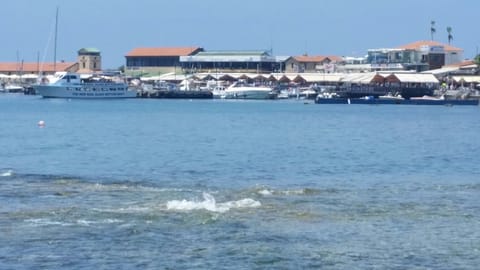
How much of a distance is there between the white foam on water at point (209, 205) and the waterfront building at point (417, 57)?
15142 cm

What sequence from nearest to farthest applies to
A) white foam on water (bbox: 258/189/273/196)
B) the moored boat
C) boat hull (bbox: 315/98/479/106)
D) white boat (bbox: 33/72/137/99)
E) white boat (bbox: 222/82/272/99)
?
white foam on water (bbox: 258/189/273/196)
boat hull (bbox: 315/98/479/106)
the moored boat
white boat (bbox: 33/72/137/99)
white boat (bbox: 222/82/272/99)

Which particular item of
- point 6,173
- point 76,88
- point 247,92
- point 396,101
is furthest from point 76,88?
point 6,173

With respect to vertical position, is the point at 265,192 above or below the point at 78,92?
below

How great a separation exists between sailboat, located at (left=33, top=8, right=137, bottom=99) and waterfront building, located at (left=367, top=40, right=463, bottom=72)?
46.8 metres

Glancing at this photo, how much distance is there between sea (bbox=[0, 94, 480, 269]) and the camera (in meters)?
21.7

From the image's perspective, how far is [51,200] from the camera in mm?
29969

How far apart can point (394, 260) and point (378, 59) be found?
6811 inches

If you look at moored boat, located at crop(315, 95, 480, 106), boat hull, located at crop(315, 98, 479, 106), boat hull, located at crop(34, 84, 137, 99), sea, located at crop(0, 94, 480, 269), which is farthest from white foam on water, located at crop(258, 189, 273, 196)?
boat hull, located at crop(34, 84, 137, 99)

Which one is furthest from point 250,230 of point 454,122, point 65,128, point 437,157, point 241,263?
point 454,122

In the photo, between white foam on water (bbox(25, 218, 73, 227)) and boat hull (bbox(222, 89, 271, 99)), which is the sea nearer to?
white foam on water (bbox(25, 218, 73, 227))

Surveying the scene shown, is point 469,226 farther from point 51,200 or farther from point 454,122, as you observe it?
point 454,122

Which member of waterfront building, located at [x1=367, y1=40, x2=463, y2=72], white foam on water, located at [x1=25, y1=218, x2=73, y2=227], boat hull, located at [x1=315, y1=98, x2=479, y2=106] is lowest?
boat hull, located at [x1=315, y1=98, x2=479, y2=106]

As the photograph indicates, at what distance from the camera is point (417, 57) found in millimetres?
184750

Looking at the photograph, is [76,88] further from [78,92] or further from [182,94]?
[182,94]
